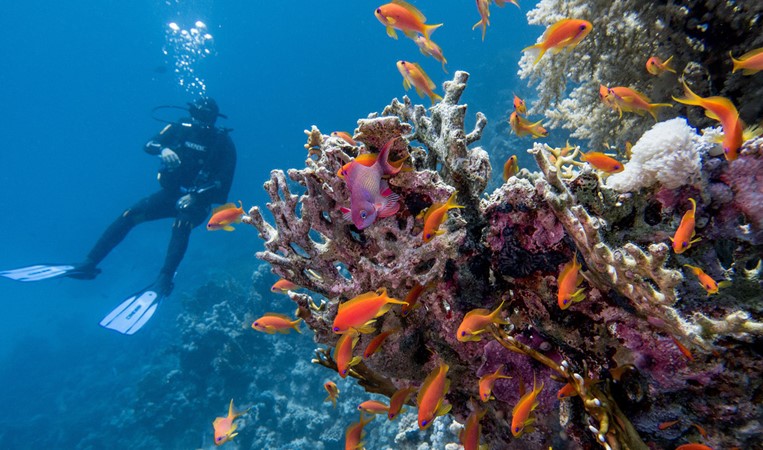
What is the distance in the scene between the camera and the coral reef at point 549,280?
1760mm

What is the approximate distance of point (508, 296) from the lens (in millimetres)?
2445

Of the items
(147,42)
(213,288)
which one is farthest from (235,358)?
(147,42)

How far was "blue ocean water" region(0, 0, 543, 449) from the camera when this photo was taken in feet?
128

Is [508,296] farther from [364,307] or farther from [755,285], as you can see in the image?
[755,285]

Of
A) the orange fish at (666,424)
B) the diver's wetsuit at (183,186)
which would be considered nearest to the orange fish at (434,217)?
the orange fish at (666,424)

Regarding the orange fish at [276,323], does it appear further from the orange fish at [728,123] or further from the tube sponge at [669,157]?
the orange fish at [728,123]

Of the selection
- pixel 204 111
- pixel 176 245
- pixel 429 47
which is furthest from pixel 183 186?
pixel 429 47

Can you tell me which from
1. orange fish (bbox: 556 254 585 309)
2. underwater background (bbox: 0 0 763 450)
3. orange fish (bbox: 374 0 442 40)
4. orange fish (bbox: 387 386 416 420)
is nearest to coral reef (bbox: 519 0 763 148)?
underwater background (bbox: 0 0 763 450)

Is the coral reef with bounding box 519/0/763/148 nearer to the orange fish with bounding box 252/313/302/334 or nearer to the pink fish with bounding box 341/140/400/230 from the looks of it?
the pink fish with bounding box 341/140/400/230

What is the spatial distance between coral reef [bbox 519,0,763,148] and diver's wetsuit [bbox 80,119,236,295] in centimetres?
1013

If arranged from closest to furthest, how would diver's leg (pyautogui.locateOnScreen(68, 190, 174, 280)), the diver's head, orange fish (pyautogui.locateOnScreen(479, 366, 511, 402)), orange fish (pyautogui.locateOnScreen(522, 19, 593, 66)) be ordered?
orange fish (pyautogui.locateOnScreen(479, 366, 511, 402)) → orange fish (pyautogui.locateOnScreen(522, 19, 593, 66)) → diver's leg (pyautogui.locateOnScreen(68, 190, 174, 280)) → the diver's head

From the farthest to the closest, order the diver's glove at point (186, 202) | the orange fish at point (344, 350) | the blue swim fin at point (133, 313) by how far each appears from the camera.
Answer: the diver's glove at point (186, 202) → the blue swim fin at point (133, 313) → the orange fish at point (344, 350)

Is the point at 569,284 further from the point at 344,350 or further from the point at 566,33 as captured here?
the point at 566,33

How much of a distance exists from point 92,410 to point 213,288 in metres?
8.20
